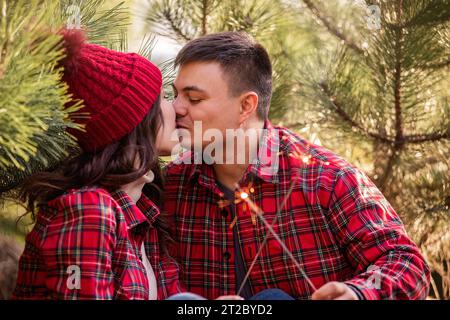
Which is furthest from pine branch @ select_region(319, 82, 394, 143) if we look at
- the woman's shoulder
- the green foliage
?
the woman's shoulder

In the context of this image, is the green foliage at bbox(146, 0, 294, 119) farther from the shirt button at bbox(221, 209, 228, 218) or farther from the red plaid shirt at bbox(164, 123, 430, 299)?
the shirt button at bbox(221, 209, 228, 218)

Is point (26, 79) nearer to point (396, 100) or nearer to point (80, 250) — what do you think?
point (80, 250)

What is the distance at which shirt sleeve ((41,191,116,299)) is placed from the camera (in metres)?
1.19

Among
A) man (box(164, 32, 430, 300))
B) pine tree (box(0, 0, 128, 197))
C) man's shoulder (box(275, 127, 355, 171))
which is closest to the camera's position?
pine tree (box(0, 0, 128, 197))

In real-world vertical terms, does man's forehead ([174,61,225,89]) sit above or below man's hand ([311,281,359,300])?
above

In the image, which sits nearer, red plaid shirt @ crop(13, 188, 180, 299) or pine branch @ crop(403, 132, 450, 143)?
red plaid shirt @ crop(13, 188, 180, 299)

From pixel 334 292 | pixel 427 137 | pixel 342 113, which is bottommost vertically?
pixel 334 292

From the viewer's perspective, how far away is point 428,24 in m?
1.86

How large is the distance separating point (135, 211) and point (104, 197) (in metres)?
0.10

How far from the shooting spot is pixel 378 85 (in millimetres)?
1999

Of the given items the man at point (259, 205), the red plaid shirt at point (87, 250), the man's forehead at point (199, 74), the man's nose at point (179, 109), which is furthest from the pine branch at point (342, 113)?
the red plaid shirt at point (87, 250)

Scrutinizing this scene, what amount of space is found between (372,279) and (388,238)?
12 cm

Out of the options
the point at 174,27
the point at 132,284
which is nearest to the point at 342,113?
the point at 174,27

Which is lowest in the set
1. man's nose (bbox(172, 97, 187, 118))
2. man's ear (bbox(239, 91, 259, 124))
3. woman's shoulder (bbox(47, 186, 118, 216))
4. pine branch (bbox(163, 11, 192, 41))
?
woman's shoulder (bbox(47, 186, 118, 216))
